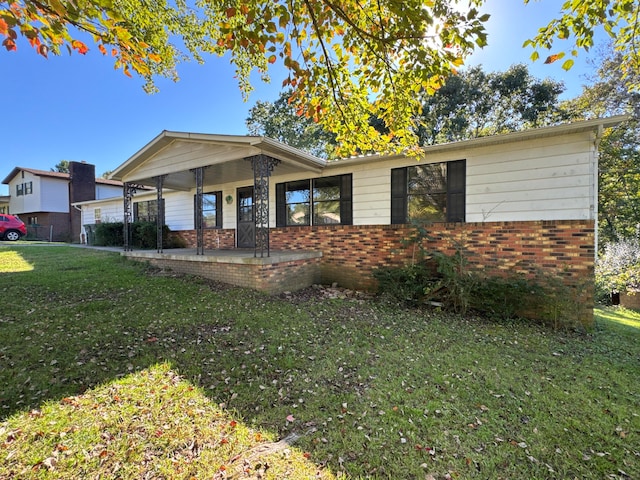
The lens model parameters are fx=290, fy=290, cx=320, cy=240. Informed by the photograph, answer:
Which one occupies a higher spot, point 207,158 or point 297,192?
point 207,158

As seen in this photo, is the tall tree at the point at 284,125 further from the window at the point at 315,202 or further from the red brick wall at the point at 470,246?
the red brick wall at the point at 470,246

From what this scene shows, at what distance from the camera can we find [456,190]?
6.30 m

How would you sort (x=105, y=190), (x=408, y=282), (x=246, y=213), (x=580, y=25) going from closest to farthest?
(x=580, y=25), (x=408, y=282), (x=246, y=213), (x=105, y=190)

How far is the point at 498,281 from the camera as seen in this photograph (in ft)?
17.9

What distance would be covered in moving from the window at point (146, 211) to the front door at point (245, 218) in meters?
5.00

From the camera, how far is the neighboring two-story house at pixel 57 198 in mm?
21203

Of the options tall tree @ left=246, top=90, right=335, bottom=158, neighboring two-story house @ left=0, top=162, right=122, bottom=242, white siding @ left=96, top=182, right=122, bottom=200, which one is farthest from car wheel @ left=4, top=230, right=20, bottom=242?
tall tree @ left=246, top=90, right=335, bottom=158

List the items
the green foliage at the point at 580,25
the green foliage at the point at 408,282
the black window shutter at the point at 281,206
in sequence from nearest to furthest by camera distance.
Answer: the green foliage at the point at 580,25 < the green foliage at the point at 408,282 < the black window shutter at the point at 281,206

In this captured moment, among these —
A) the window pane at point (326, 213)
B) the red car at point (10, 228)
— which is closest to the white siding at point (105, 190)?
the red car at point (10, 228)

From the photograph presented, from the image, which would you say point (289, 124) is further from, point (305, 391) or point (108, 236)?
point (305, 391)

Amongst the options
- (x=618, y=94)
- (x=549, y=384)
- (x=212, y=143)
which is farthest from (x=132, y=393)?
(x=618, y=94)

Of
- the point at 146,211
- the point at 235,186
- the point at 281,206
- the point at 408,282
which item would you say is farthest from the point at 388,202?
the point at 146,211

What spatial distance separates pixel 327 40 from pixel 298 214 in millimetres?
5260

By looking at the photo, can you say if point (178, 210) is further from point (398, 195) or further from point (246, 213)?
point (398, 195)
